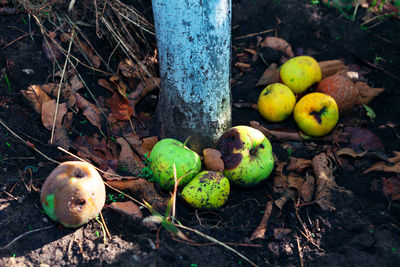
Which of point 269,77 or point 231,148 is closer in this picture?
point 231,148

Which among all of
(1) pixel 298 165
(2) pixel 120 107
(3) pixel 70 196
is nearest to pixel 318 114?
(1) pixel 298 165

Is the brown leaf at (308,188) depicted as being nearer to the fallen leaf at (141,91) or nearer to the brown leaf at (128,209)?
the brown leaf at (128,209)

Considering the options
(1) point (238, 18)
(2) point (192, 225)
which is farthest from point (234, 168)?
(1) point (238, 18)

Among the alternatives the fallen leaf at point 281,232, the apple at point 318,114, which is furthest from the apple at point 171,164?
the apple at point 318,114

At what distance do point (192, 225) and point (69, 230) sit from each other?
0.86 metres

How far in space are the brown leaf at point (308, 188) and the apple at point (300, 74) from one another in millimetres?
1071

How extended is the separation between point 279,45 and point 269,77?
1.68 ft

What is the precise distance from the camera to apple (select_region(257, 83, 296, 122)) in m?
3.22

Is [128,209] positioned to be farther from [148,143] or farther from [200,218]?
[148,143]

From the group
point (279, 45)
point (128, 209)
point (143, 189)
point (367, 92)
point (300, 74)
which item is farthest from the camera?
point (279, 45)

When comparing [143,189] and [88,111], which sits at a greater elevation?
[88,111]

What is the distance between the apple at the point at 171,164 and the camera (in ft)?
7.96

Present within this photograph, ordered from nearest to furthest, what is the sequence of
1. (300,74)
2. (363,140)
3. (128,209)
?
(128,209)
(363,140)
(300,74)

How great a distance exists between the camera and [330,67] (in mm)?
3643
